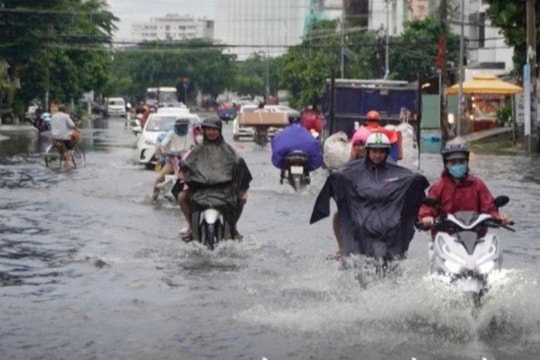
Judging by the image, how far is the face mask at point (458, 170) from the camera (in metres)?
12.0

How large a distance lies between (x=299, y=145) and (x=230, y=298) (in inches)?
563

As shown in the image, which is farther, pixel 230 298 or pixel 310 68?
→ pixel 310 68

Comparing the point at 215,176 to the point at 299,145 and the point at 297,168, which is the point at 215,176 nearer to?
the point at 297,168

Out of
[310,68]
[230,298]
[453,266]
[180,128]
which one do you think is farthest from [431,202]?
[310,68]

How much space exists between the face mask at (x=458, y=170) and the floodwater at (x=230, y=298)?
90 cm

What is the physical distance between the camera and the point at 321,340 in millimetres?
11047

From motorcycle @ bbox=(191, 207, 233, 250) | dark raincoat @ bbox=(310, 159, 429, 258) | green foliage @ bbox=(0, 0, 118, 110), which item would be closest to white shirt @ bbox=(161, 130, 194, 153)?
motorcycle @ bbox=(191, 207, 233, 250)

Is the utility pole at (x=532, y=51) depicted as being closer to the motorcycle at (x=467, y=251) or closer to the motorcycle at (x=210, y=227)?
the motorcycle at (x=210, y=227)

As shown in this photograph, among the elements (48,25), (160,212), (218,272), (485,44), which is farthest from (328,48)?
(218,272)

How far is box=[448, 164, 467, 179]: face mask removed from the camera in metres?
12.0

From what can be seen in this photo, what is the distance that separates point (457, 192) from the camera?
39.9 feet

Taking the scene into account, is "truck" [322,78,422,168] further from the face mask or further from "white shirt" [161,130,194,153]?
the face mask

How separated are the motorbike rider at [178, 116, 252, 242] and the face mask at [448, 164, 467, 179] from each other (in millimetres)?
4650

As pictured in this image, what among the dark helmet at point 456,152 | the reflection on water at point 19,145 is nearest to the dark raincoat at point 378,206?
the dark helmet at point 456,152
